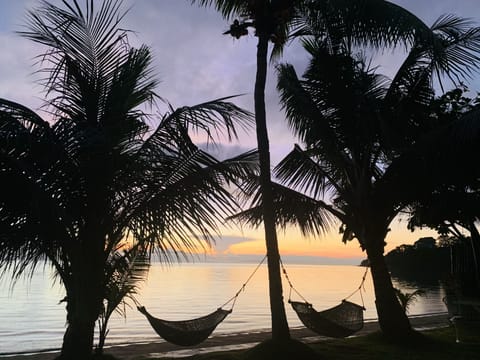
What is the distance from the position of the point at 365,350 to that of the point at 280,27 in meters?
5.07

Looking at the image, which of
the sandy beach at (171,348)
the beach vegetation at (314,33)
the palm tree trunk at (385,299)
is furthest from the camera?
the palm tree trunk at (385,299)

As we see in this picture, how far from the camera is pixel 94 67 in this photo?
5.94m

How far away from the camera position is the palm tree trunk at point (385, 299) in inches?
329

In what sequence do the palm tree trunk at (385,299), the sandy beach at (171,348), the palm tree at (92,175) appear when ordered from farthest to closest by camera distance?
the palm tree trunk at (385,299) → the sandy beach at (171,348) → the palm tree at (92,175)

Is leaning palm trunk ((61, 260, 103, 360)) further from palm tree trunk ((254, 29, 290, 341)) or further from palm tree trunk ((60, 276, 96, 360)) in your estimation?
palm tree trunk ((254, 29, 290, 341))

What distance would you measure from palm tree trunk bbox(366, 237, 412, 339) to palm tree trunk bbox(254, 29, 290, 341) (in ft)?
7.22

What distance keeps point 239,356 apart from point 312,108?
411 cm

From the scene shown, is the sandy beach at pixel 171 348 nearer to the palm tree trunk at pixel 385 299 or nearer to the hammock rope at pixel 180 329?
the hammock rope at pixel 180 329

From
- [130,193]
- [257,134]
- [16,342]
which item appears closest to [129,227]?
[130,193]

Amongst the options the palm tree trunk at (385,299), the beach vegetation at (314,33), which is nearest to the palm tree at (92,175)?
the beach vegetation at (314,33)

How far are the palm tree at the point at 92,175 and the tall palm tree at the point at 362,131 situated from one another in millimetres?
3172

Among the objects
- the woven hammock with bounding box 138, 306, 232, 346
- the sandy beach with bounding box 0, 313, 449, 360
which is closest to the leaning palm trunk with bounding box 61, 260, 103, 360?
the woven hammock with bounding box 138, 306, 232, 346

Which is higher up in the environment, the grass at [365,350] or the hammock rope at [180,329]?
the hammock rope at [180,329]

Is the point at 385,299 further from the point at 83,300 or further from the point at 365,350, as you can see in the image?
→ the point at 83,300
